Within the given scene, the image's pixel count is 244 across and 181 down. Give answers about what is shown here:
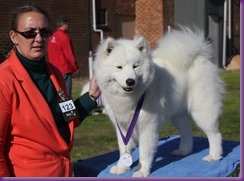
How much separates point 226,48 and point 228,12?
5.47 feet

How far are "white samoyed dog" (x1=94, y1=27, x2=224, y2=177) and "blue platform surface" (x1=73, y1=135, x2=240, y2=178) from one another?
11 cm

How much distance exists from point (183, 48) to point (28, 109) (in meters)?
2.24

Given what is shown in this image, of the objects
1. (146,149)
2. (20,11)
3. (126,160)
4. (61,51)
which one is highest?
(20,11)

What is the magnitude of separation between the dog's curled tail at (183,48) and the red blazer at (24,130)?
6.47 ft

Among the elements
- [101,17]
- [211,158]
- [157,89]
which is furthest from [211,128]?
[101,17]

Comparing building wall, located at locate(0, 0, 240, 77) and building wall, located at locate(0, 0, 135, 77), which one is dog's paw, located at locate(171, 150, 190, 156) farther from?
building wall, located at locate(0, 0, 135, 77)

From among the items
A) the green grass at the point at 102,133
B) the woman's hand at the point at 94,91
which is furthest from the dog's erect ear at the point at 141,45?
the green grass at the point at 102,133

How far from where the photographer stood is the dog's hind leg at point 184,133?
4328 millimetres

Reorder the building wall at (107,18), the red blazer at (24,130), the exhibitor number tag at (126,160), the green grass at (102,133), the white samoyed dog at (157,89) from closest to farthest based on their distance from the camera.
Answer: the red blazer at (24,130) → the white samoyed dog at (157,89) → the exhibitor number tag at (126,160) → the green grass at (102,133) → the building wall at (107,18)

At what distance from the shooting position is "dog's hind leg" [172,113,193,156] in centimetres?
433

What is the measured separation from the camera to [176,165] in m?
3.95

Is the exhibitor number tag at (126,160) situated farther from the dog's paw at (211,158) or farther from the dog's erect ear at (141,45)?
the dog's erect ear at (141,45)

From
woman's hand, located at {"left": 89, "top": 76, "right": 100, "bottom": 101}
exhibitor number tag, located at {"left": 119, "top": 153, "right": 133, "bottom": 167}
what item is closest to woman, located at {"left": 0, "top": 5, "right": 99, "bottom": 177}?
woman's hand, located at {"left": 89, "top": 76, "right": 100, "bottom": 101}

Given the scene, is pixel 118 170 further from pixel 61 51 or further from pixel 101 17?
pixel 101 17
